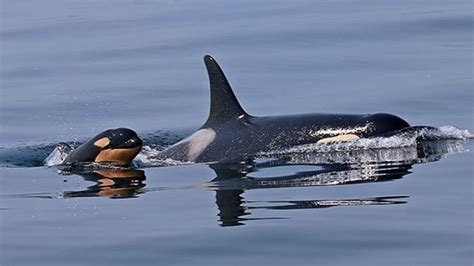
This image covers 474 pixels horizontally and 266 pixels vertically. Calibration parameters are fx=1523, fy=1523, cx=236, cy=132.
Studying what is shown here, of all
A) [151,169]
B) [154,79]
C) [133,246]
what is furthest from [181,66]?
[133,246]

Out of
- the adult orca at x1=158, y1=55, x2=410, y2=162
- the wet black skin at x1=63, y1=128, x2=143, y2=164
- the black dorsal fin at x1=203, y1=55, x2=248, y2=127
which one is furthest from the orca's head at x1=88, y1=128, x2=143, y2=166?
the black dorsal fin at x1=203, y1=55, x2=248, y2=127

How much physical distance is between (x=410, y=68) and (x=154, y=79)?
11.3ft

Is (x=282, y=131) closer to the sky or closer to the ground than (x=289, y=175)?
closer to the sky

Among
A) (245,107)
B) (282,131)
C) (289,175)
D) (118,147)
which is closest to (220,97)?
(282,131)

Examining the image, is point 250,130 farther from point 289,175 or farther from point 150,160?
point 289,175

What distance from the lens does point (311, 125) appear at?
49.0 ft

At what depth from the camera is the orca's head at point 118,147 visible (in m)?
14.5

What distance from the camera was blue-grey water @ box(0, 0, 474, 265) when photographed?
9.95 m

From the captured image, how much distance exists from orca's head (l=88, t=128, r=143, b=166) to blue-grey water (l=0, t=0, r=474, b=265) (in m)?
0.27

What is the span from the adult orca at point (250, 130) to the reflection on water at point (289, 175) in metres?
0.38

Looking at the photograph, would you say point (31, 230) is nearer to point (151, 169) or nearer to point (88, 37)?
point (151, 169)

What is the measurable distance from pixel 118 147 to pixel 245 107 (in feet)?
13.4

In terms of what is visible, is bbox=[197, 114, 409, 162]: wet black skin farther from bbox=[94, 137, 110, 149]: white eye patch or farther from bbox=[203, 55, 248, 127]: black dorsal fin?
bbox=[94, 137, 110, 149]: white eye patch

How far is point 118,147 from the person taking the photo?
47.6ft
